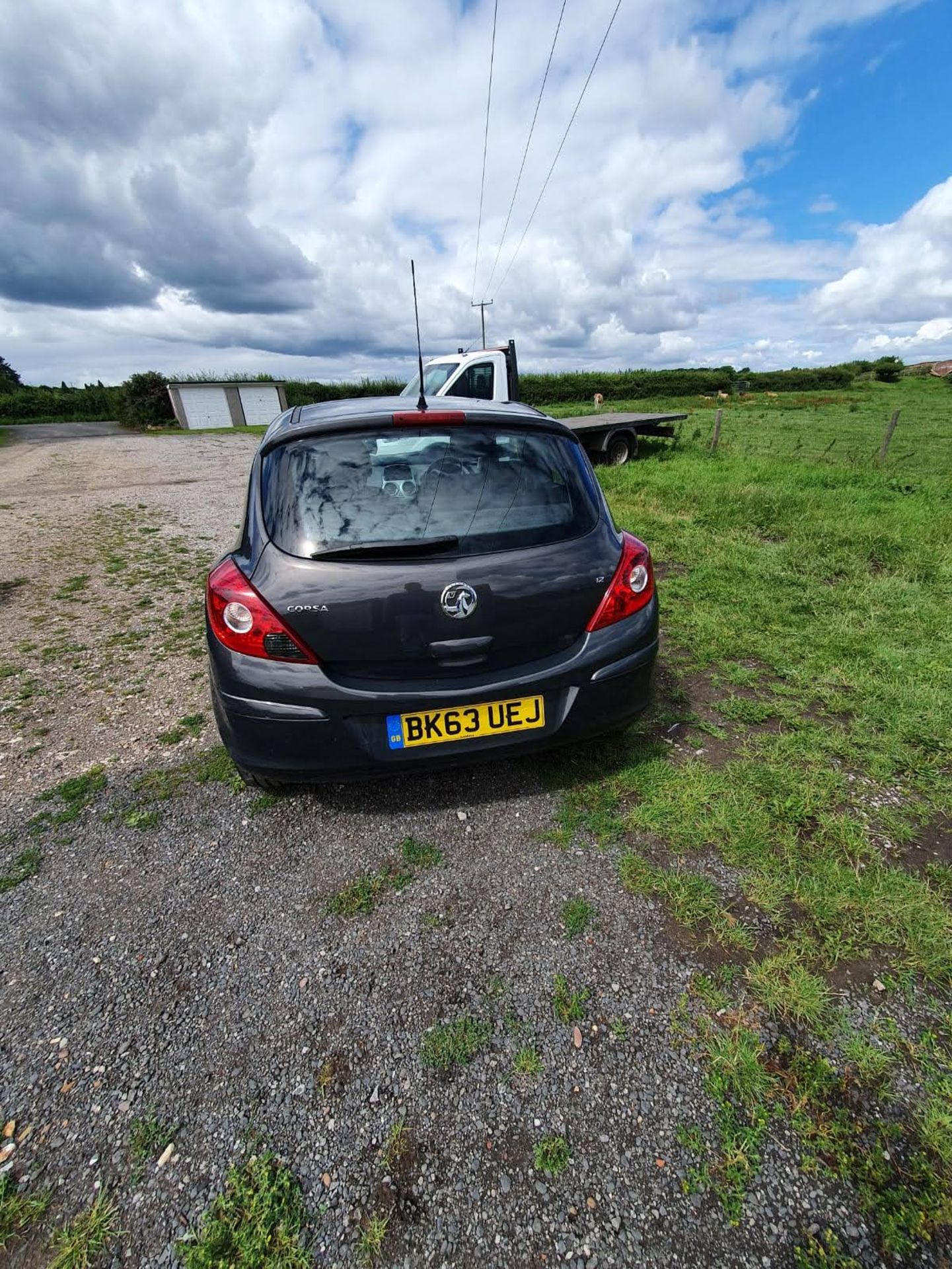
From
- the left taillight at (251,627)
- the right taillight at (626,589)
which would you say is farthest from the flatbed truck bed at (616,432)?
the left taillight at (251,627)

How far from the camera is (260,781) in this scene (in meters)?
2.29

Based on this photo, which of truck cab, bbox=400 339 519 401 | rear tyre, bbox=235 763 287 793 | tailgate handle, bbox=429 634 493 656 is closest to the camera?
tailgate handle, bbox=429 634 493 656

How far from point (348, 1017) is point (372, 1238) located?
1.60ft

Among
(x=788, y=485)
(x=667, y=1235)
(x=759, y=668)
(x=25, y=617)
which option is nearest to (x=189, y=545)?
(x=25, y=617)

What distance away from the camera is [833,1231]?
1.20 m

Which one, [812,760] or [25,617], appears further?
[25,617]

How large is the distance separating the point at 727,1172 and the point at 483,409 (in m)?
2.58

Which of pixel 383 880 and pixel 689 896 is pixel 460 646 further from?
pixel 689 896

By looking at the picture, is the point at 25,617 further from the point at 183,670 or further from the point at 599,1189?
the point at 599,1189

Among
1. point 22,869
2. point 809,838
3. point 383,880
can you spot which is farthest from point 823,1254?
point 22,869

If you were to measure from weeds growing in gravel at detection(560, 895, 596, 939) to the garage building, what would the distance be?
38532 mm

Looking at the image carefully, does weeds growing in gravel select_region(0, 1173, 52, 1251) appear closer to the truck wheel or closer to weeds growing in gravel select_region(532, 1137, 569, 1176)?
weeds growing in gravel select_region(532, 1137, 569, 1176)

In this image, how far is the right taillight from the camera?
7.50 feet

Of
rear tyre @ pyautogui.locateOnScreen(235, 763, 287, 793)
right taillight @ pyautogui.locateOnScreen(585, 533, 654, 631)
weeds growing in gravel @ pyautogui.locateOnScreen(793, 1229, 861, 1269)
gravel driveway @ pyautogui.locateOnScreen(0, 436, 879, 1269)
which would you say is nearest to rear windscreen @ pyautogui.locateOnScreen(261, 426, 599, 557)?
right taillight @ pyautogui.locateOnScreen(585, 533, 654, 631)
